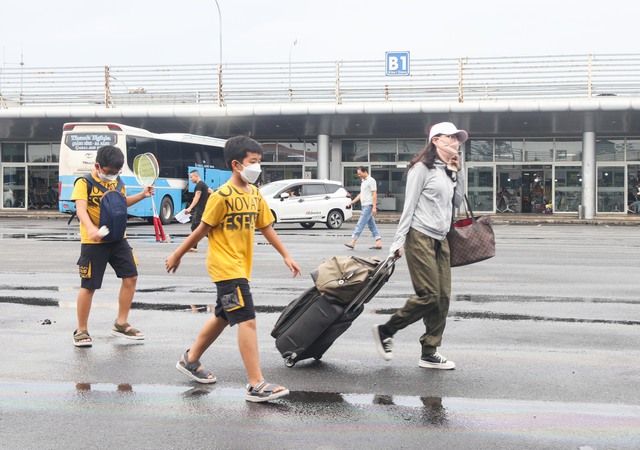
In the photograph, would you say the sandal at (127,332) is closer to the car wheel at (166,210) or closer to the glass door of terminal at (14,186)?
the car wheel at (166,210)

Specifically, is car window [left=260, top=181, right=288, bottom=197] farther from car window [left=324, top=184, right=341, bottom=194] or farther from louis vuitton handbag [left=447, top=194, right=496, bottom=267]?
louis vuitton handbag [left=447, top=194, right=496, bottom=267]

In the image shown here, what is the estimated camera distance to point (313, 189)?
2697cm

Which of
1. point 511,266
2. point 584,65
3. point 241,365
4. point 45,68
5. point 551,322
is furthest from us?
point 45,68

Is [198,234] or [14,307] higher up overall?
[198,234]

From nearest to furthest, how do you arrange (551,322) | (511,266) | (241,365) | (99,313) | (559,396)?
1. (559,396)
2. (241,365)
3. (551,322)
4. (99,313)
5. (511,266)

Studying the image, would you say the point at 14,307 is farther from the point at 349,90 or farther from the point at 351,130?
the point at 351,130

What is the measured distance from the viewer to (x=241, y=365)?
20.5 feet

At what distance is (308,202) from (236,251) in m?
21.4

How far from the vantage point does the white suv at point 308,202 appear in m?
26.6

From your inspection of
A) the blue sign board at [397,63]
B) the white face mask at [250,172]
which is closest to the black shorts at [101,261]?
the white face mask at [250,172]

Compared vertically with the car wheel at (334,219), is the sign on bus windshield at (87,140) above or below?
above

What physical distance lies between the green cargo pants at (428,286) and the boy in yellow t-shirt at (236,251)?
4.29 ft

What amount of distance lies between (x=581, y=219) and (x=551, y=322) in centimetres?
2646

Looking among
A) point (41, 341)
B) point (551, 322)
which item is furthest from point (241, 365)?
point (551, 322)
